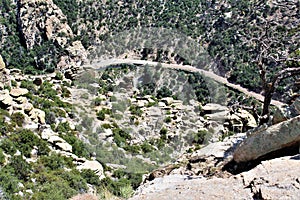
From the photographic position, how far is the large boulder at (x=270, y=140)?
5.67 metres

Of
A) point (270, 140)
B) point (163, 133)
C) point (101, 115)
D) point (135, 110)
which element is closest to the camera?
point (270, 140)

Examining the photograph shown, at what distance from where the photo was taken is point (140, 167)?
57.6 feet

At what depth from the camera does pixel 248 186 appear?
5488 millimetres

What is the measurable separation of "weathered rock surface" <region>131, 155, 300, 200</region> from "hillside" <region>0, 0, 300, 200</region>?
0.08 feet

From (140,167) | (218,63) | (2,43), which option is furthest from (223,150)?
(2,43)

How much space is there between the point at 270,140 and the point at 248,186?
38.6 inches

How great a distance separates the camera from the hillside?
6809 mm

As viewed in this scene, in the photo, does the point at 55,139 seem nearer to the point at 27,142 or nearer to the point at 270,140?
the point at 27,142

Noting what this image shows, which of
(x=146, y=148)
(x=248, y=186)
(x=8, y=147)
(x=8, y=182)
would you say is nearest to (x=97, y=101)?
(x=146, y=148)

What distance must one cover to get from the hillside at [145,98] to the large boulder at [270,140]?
0.07ft

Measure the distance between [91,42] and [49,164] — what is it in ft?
107

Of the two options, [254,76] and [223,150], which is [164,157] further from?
[254,76]

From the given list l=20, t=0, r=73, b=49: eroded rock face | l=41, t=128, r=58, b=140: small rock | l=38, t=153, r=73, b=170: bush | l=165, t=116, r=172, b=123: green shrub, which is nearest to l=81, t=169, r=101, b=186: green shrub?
l=38, t=153, r=73, b=170: bush

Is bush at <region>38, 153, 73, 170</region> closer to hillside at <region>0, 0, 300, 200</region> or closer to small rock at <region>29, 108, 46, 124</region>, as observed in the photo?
hillside at <region>0, 0, 300, 200</region>
